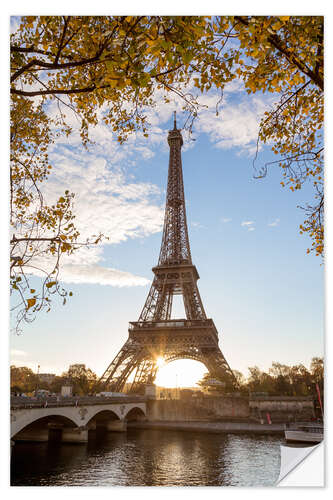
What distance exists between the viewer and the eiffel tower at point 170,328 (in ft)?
86.0

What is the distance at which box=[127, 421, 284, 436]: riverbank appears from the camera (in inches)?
904

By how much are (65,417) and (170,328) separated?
446 inches

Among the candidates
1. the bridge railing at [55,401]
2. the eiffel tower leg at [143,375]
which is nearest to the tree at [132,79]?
the bridge railing at [55,401]

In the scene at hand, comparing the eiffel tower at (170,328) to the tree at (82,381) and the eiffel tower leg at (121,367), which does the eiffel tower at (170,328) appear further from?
the tree at (82,381)

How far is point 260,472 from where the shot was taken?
12211mm

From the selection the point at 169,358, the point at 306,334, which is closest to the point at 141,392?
the point at 169,358

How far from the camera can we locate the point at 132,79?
3.45 metres

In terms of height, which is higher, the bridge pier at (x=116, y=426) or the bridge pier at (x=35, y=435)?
the bridge pier at (x=35, y=435)

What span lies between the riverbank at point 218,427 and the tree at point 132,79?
20399 millimetres

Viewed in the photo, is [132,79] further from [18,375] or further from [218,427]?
[218,427]

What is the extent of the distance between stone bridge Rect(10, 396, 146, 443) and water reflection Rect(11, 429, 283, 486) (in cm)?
65

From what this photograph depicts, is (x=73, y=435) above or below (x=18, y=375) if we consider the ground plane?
below

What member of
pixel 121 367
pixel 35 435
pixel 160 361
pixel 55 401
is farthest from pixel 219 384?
pixel 55 401
